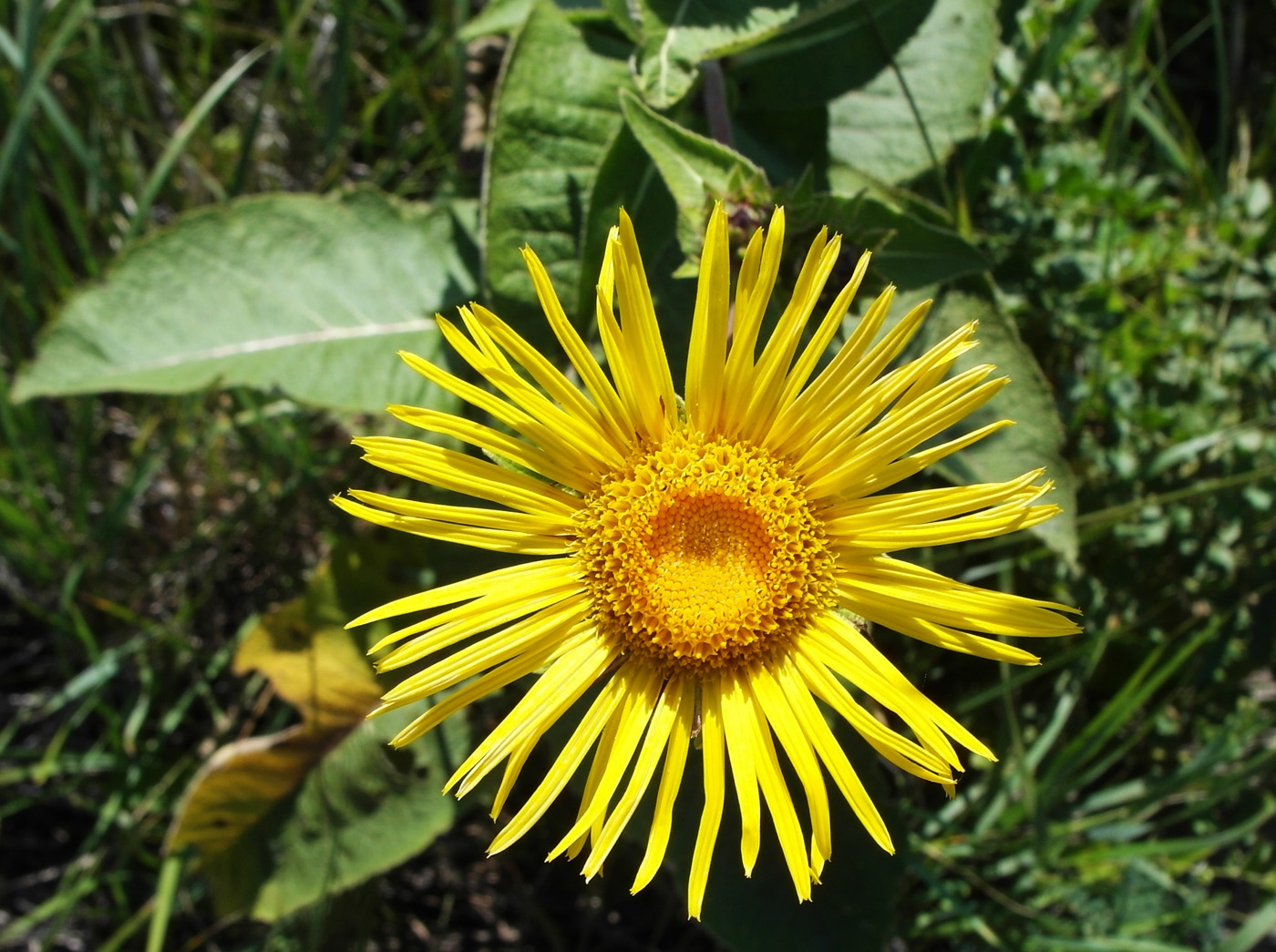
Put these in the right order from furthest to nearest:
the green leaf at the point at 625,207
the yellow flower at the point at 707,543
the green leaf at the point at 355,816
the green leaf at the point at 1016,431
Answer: the green leaf at the point at 355,816, the green leaf at the point at 1016,431, the green leaf at the point at 625,207, the yellow flower at the point at 707,543

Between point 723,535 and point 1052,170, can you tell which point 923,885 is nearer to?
point 723,535

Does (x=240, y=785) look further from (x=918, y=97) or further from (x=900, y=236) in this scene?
(x=918, y=97)

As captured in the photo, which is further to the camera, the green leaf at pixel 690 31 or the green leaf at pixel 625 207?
the green leaf at pixel 625 207

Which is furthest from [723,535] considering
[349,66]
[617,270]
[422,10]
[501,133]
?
[422,10]

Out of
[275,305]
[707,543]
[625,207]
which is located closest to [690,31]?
[625,207]

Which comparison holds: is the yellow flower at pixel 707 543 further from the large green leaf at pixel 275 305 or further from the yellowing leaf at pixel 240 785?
the yellowing leaf at pixel 240 785

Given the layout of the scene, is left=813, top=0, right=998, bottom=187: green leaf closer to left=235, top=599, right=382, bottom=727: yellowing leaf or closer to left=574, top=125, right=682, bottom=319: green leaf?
left=574, top=125, right=682, bottom=319: green leaf

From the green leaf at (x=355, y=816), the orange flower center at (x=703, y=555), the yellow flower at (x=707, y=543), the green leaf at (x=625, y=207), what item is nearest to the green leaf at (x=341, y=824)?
the green leaf at (x=355, y=816)
